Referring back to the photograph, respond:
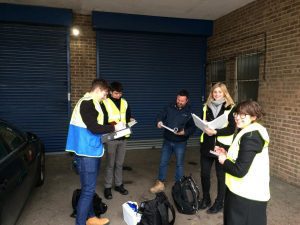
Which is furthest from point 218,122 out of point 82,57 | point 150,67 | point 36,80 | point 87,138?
point 36,80

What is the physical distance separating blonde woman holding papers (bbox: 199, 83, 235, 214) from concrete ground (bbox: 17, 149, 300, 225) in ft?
0.79

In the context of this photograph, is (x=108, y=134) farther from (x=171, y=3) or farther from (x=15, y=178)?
(x=171, y=3)

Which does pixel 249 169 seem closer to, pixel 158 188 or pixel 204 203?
pixel 204 203

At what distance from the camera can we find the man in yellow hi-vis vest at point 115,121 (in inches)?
158

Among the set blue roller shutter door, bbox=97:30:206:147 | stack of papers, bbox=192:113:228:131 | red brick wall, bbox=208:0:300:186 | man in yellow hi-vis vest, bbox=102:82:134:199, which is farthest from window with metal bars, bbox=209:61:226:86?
stack of papers, bbox=192:113:228:131

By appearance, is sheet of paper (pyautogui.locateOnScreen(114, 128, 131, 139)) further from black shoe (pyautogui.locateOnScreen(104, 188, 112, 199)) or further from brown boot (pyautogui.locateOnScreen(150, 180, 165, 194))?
brown boot (pyautogui.locateOnScreen(150, 180, 165, 194))

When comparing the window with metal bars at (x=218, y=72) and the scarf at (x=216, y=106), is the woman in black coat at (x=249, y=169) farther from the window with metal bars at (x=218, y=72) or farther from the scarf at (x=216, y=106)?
the window with metal bars at (x=218, y=72)

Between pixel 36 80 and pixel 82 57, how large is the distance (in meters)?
1.22

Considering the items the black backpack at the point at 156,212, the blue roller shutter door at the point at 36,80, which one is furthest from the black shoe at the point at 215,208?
the blue roller shutter door at the point at 36,80

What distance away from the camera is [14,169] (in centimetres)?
293

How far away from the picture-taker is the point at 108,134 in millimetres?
3158

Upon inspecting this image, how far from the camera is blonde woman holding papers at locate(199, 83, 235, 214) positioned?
3393mm

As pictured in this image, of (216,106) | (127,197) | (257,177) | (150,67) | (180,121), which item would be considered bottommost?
(127,197)

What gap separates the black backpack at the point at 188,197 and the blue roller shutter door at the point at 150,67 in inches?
151
